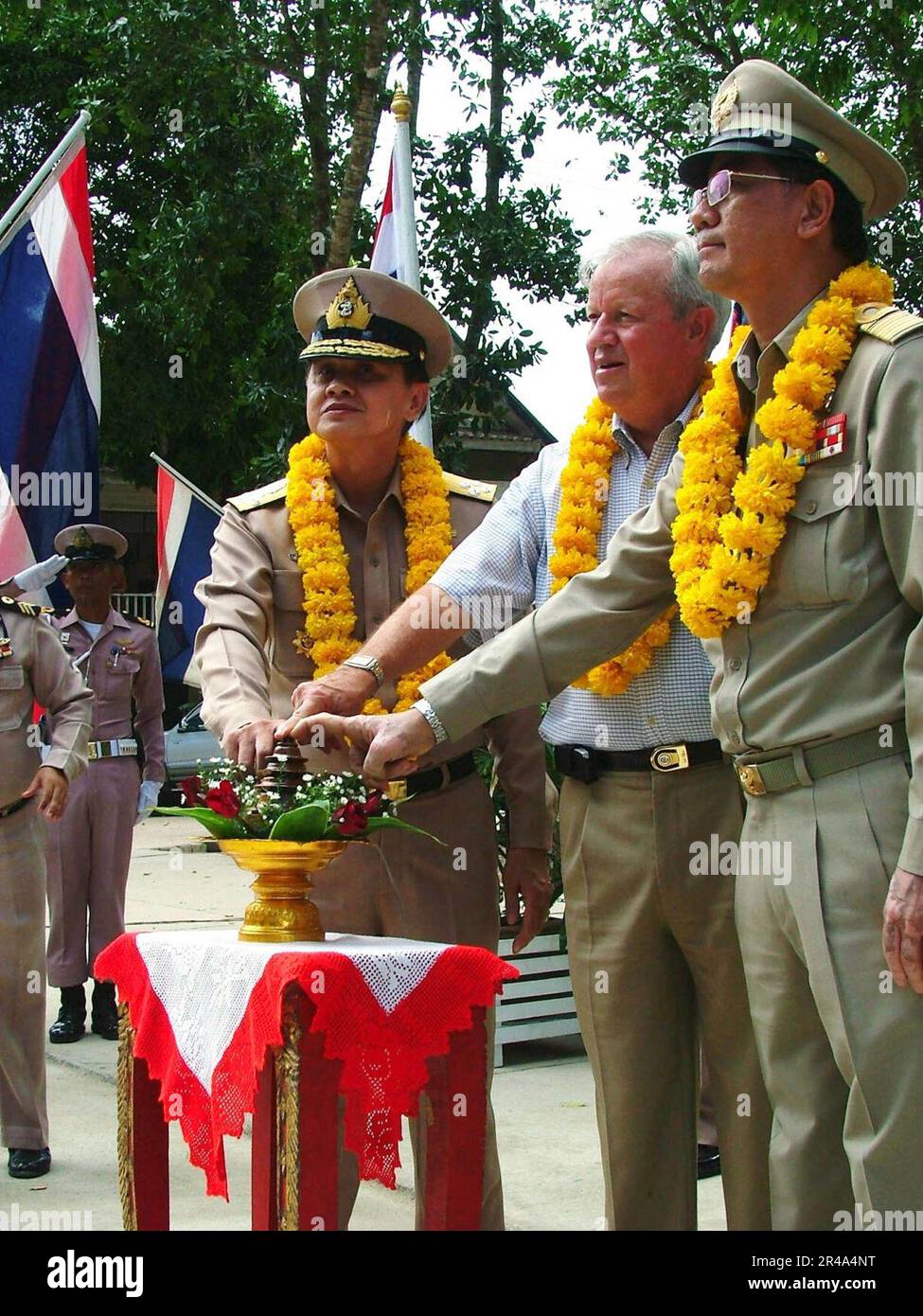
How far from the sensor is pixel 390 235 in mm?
7547

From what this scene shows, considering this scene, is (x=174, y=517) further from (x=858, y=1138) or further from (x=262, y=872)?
(x=858, y=1138)

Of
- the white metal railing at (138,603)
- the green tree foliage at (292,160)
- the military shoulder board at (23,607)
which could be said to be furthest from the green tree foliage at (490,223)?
the white metal railing at (138,603)

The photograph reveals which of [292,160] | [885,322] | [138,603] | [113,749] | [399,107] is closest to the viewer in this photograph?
[885,322]

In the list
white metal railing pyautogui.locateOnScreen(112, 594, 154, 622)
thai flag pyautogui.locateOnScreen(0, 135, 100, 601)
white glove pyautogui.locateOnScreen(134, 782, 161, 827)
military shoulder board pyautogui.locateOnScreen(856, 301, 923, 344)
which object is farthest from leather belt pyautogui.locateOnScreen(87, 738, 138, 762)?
white metal railing pyautogui.locateOnScreen(112, 594, 154, 622)

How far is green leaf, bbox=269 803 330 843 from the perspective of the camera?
292 centimetres

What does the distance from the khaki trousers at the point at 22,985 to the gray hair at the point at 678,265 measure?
290 centimetres

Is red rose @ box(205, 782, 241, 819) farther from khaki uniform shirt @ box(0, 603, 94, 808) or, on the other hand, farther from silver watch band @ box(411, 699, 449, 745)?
khaki uniform shirt @ box(0, 603, 94, 808)

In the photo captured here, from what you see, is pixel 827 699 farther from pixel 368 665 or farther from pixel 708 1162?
pixel 708 1162

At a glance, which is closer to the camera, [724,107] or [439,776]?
[724,107]

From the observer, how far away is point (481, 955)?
294 cm

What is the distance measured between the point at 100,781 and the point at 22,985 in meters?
2.50

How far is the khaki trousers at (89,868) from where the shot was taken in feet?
23.9

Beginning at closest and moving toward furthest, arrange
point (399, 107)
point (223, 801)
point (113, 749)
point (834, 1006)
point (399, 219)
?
point (834, 1006), point (223, 801), point (399, 107), point (399, 219), point (113, 749)

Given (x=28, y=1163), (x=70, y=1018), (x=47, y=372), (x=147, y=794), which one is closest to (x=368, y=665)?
(x=28, y=1163)
